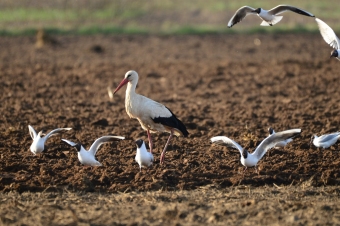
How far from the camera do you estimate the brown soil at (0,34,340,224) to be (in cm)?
970

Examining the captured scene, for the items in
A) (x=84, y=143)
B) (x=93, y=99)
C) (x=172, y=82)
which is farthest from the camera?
(x=172, y=82)

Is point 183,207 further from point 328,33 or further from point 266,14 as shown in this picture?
point 328,33

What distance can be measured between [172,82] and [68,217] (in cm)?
1206

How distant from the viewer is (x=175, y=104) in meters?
16.1

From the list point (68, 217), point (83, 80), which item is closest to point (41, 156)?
point (68, 217)

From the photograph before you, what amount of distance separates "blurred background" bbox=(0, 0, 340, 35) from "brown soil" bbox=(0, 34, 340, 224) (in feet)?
6.47

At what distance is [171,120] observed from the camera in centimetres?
1082

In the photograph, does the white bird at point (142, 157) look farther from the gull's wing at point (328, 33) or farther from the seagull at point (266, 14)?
the gull's wing at point (328, 33)

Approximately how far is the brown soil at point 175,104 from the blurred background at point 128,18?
1.97 metres

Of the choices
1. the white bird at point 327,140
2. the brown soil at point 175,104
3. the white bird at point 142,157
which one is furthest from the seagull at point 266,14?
the white bird at point 142,157

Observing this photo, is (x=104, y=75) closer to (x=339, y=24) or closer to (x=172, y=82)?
(x=172, y=82)

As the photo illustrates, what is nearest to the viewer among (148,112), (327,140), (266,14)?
(327,140)

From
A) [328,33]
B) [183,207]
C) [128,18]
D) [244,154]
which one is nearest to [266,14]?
[328,33]

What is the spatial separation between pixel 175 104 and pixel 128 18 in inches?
936
